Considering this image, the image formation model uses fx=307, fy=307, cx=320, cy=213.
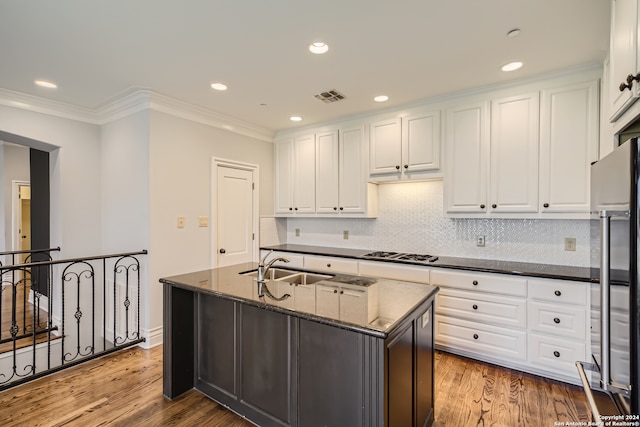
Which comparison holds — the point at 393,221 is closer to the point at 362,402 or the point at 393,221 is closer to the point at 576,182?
the point at 576,182

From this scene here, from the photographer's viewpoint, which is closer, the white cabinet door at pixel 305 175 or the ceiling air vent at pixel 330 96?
the ceiling air vent at pixel 330 96

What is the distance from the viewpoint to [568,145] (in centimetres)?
264

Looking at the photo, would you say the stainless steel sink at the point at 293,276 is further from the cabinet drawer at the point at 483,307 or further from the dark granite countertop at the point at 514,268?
the cabinet drawer at the point at 483,307

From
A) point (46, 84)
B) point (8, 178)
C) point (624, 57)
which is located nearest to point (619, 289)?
point (624, 57)

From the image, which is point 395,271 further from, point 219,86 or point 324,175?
point 219,86

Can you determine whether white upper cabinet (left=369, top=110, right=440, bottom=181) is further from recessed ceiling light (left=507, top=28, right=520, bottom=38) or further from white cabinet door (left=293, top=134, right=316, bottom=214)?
recessed ceiling light (left=507, top=28, right=520, bottom=38)

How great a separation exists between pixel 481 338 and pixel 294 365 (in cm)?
197

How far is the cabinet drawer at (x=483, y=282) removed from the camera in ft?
8.68

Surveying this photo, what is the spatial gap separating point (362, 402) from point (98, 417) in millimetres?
1892

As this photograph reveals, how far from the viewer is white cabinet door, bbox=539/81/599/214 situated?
256cm

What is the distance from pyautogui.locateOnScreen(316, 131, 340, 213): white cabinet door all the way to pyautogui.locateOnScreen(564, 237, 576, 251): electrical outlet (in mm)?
2428

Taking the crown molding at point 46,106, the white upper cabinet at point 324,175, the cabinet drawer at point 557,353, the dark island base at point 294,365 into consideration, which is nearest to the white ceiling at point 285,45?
the crown molding at point 46,106

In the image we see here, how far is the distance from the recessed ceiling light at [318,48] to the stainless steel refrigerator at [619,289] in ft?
6.14

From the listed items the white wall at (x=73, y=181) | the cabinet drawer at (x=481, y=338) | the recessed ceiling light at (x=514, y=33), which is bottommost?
the cabinet drawer at (x=481, y=338)
